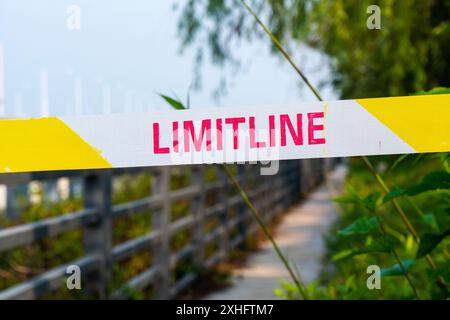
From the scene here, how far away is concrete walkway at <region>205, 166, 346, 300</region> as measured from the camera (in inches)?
247

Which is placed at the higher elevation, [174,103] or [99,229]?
[174,103]

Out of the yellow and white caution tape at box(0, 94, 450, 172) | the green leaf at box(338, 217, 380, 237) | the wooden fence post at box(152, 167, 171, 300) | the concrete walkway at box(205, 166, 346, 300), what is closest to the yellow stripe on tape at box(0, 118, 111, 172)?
the yellow and white caution tape at box(0, 94, 450, 172)

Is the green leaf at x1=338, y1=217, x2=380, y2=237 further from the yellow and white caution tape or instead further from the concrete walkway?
the concrete walkway

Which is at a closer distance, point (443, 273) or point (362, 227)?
point (443, 273)

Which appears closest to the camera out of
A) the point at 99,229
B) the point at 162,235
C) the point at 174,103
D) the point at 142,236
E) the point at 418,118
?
the point at 418,118

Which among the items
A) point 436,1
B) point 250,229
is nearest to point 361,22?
point 436,1

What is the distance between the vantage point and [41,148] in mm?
1336

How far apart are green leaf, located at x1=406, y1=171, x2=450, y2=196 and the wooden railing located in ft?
2.80

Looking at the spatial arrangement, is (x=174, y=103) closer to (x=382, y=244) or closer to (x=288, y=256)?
(x=382, y=244)

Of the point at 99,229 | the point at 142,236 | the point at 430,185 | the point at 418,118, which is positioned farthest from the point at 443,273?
the point at 142,236

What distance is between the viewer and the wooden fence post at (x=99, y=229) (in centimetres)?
440

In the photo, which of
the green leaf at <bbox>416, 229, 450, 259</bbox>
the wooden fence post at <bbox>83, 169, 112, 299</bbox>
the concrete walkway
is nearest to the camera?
the green leaf at <bbox>416, 229, 450, 259</bbox>

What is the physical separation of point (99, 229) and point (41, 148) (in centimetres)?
318

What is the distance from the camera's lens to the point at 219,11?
17.1 ft
